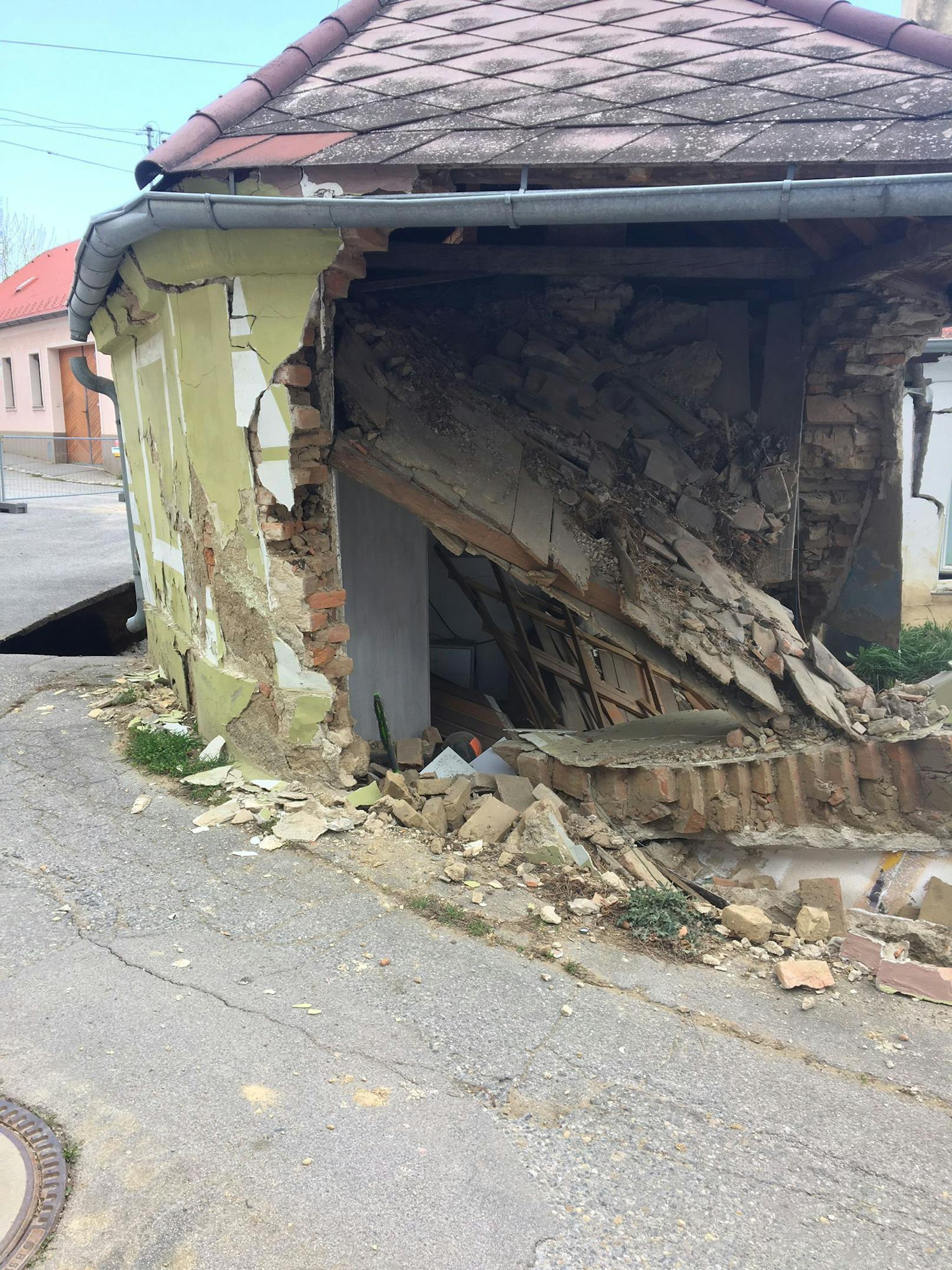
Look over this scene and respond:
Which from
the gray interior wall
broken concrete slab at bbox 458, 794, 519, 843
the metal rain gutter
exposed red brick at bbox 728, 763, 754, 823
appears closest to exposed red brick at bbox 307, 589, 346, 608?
the gray interior wall

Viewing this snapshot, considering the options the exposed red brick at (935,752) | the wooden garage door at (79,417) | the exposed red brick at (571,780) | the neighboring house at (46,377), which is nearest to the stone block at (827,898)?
the exposed red brick at (935,752)

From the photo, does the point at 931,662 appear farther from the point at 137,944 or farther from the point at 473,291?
the point at 137,944

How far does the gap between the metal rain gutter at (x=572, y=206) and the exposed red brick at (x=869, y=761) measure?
9.58 feet

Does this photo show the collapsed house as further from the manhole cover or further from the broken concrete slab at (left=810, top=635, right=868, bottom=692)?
the manhole cover

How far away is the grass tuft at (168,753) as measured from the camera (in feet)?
16.3

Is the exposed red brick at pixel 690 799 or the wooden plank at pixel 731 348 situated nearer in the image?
the exposed red brick at pixel 690 799

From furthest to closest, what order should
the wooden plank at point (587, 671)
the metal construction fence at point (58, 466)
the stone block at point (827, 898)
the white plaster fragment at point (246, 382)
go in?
the metal construction fence at point (58, 466) → the wooden plank at point (587, 671) → the white plaster fragment at point (246, 382) → the stone block at point (827, 898)

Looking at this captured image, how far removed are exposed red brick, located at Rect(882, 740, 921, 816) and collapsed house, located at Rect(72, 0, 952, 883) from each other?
2 centimetres

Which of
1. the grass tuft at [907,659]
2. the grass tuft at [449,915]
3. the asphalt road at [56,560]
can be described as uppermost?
the asphalt road at [56,560]

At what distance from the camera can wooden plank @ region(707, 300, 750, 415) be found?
628 centimetres

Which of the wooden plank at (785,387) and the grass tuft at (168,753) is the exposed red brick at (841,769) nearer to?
the wooden plank at (785,387)

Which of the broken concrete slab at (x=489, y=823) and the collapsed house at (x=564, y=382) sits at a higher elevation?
the collapsed house at (x=564, y=382)

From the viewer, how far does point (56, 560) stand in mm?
11203

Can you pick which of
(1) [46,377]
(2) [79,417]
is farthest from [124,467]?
(1) [46,377]
